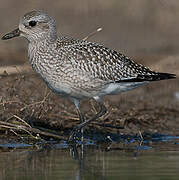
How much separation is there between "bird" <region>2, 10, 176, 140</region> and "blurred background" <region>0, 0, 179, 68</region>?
6979mm

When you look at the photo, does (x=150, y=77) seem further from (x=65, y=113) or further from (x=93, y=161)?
(x=93, y=161)

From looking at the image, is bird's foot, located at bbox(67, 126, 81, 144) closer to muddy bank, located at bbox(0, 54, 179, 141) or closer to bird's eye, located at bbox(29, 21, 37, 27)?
muddy bank, located at bbox(0, 54, 179, 141)

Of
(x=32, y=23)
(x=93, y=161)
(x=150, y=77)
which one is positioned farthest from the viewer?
(x=150, y=77)

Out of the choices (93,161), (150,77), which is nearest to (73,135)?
(150,77)

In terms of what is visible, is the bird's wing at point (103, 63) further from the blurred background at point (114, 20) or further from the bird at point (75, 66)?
the blurred background at point (114, 20)

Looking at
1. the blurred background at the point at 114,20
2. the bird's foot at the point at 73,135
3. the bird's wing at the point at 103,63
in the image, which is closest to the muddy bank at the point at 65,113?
the bird's foot at the point at 73,135

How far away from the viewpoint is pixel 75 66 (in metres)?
10.8

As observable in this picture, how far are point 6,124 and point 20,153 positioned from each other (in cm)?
111

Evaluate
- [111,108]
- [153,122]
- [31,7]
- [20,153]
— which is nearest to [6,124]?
[20,153]

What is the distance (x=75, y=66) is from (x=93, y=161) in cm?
194

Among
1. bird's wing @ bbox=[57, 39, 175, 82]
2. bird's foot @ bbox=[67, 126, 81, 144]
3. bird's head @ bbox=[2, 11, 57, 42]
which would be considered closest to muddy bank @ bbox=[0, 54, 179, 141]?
bird's foot @ bbox=[67, 126, 81, 144]

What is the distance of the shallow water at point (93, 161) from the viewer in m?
8.50

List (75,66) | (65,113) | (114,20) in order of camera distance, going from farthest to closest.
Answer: (114,20)
(65,113)
(75,66)

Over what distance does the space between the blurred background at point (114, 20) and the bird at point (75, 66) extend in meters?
6.98
